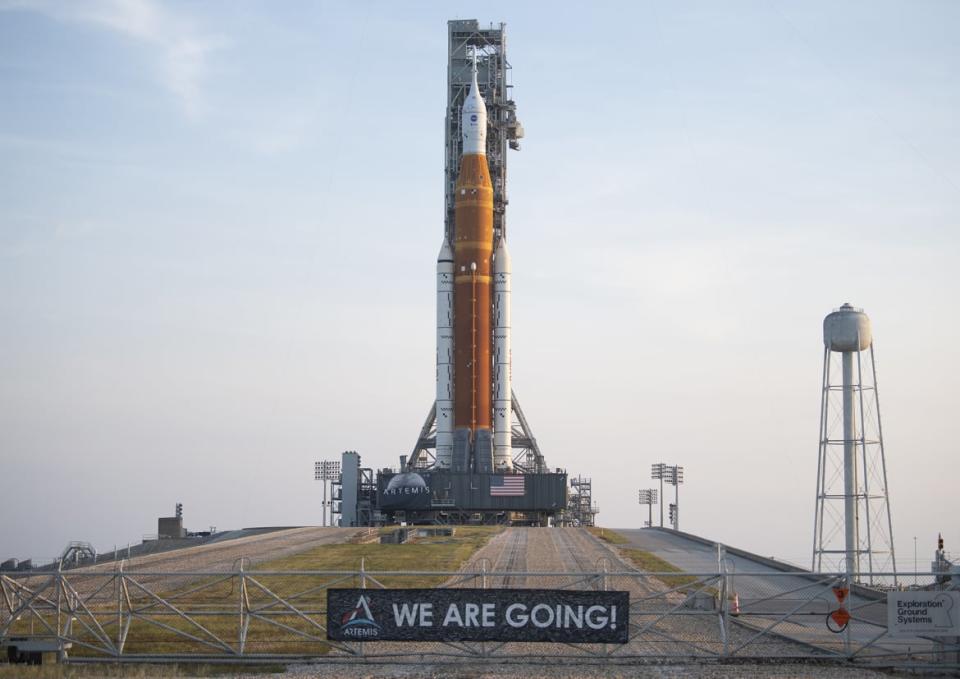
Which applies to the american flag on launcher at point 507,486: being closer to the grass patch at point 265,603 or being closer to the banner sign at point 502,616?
the grass patch at point 265,603

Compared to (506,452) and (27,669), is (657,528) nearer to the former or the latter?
(506,452)

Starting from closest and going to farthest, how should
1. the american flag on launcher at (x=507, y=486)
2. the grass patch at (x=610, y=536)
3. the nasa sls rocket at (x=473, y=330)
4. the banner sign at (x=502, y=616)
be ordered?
the banner sign at (x=502, y=616)
the grass patch at (x=610, y=536)
the american flag on launcher at (x=507, y=486)
the nasa sls rocket at (x=473, y=330)

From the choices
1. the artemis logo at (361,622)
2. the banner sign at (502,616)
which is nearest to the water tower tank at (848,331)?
the banner sign at (502,616)

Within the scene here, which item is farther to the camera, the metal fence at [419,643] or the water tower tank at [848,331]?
the water tower tank at [848,331]

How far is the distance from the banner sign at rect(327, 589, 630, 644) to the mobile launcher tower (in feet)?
229

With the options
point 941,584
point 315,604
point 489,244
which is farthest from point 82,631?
point 489,244

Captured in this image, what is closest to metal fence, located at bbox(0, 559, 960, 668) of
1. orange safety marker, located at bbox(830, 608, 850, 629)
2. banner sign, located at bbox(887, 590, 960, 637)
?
orange safety marker, located at bbox(830, 608, 850, 629)

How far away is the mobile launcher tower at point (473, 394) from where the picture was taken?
10106 cm

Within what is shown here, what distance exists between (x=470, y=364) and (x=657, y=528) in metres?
21.8

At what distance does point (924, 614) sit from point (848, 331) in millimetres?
39827

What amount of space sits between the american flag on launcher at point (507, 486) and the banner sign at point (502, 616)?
232 feet

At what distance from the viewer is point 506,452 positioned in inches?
4075

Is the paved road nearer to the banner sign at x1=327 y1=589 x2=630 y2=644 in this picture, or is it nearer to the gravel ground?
the gravel ground

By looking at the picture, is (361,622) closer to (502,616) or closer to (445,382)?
(502,616)
